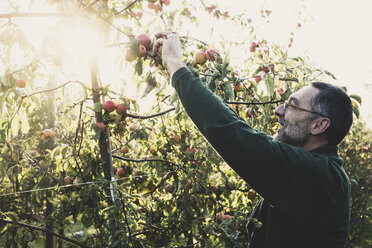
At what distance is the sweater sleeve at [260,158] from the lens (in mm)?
951

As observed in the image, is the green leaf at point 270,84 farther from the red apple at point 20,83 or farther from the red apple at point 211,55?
the red apple at point 20,83

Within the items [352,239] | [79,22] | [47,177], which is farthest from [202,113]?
[352,239]

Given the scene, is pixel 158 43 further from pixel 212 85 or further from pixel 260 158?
pixel 260 158

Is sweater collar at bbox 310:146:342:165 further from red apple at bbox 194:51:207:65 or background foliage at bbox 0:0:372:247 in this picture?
red apple at bbox 194:51:207:65

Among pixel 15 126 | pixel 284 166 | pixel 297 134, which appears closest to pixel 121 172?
pixel 15 126

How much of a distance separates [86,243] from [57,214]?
0.29 m

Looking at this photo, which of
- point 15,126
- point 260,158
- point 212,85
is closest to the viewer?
point 260,158

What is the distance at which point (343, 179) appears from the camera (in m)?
1.08

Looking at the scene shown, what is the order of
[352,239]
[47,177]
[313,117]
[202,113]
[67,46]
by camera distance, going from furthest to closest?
[352,239] → [47,177] → [67,46] → [313,117] → [202,113]

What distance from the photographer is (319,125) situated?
3.88 ft

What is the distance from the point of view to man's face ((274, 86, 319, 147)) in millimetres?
1211

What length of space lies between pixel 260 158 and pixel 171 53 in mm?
523

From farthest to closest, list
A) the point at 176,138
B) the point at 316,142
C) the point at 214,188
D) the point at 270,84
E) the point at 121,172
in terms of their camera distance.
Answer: the point at 176,138
the point at 214,188
the point at 121,172
the point at 270,84
the point at 316,142

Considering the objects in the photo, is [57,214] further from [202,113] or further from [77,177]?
[202,113]
